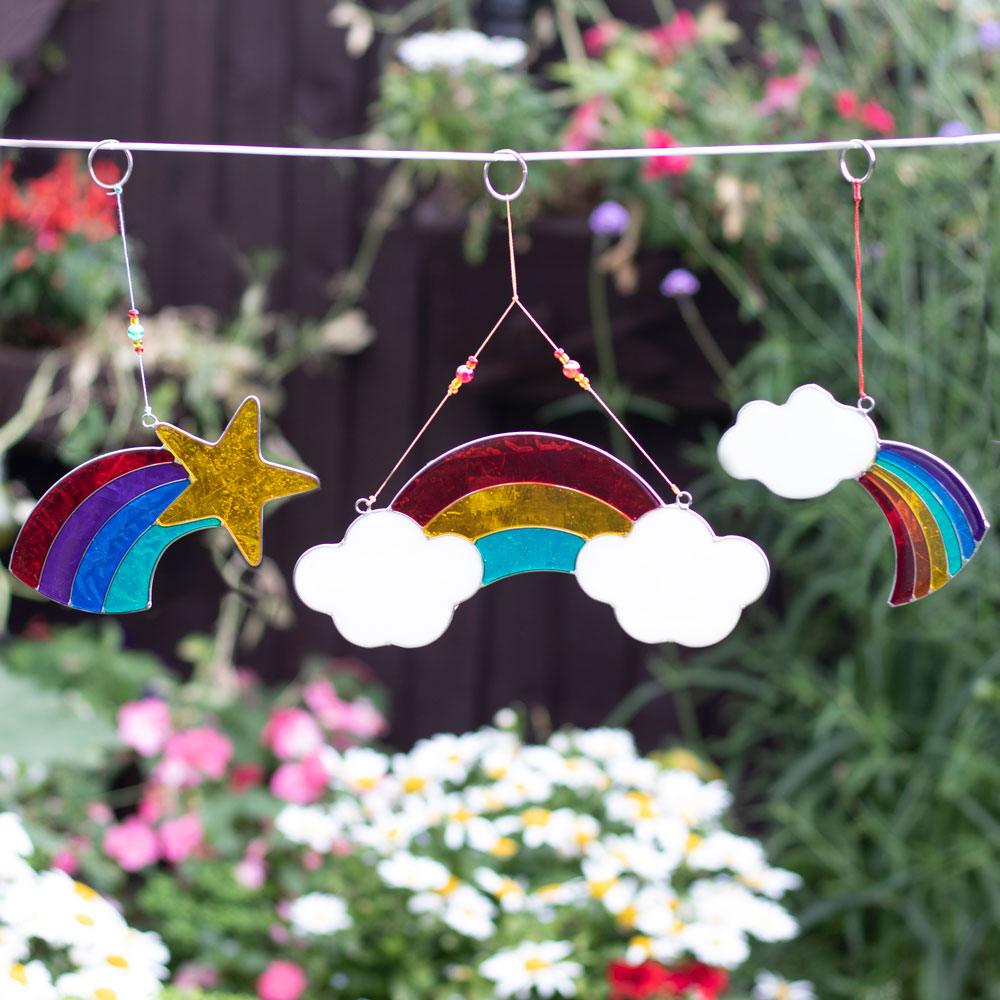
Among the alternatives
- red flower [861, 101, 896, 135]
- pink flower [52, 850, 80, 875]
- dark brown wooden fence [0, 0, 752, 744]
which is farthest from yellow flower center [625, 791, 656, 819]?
red flower [861, 101, 896, 135]

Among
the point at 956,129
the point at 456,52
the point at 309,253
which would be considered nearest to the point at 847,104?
the point at 956,129

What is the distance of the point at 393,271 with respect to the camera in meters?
2.10

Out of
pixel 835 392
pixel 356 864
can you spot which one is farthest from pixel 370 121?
pixel 356 864

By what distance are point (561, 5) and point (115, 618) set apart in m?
1.25

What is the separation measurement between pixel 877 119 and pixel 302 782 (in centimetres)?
114

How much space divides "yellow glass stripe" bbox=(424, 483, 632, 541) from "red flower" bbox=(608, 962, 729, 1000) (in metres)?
0.67

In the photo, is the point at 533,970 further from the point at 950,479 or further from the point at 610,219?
the point at 610,219

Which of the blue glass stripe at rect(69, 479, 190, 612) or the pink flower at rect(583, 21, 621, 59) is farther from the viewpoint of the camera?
the pink flower at rect(583, 21, 621, 59)

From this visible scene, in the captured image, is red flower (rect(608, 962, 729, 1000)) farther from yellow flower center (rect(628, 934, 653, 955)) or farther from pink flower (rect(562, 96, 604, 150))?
pink flower (rect(562, 96, 604, 150))

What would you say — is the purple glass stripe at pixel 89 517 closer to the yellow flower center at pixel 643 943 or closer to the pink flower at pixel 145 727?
the yellow flower center at pixel 643 943

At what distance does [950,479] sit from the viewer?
0.81 metres

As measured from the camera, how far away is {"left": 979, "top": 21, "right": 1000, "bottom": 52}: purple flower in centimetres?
156

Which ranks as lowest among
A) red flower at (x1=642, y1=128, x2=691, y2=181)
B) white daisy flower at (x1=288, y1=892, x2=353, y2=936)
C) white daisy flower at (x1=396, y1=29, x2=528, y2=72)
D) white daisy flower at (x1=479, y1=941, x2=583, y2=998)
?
white daisy flower at (x1=479, y1=941, x2=583, y2=998)

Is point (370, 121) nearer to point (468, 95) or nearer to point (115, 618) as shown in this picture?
point (468, 95)
